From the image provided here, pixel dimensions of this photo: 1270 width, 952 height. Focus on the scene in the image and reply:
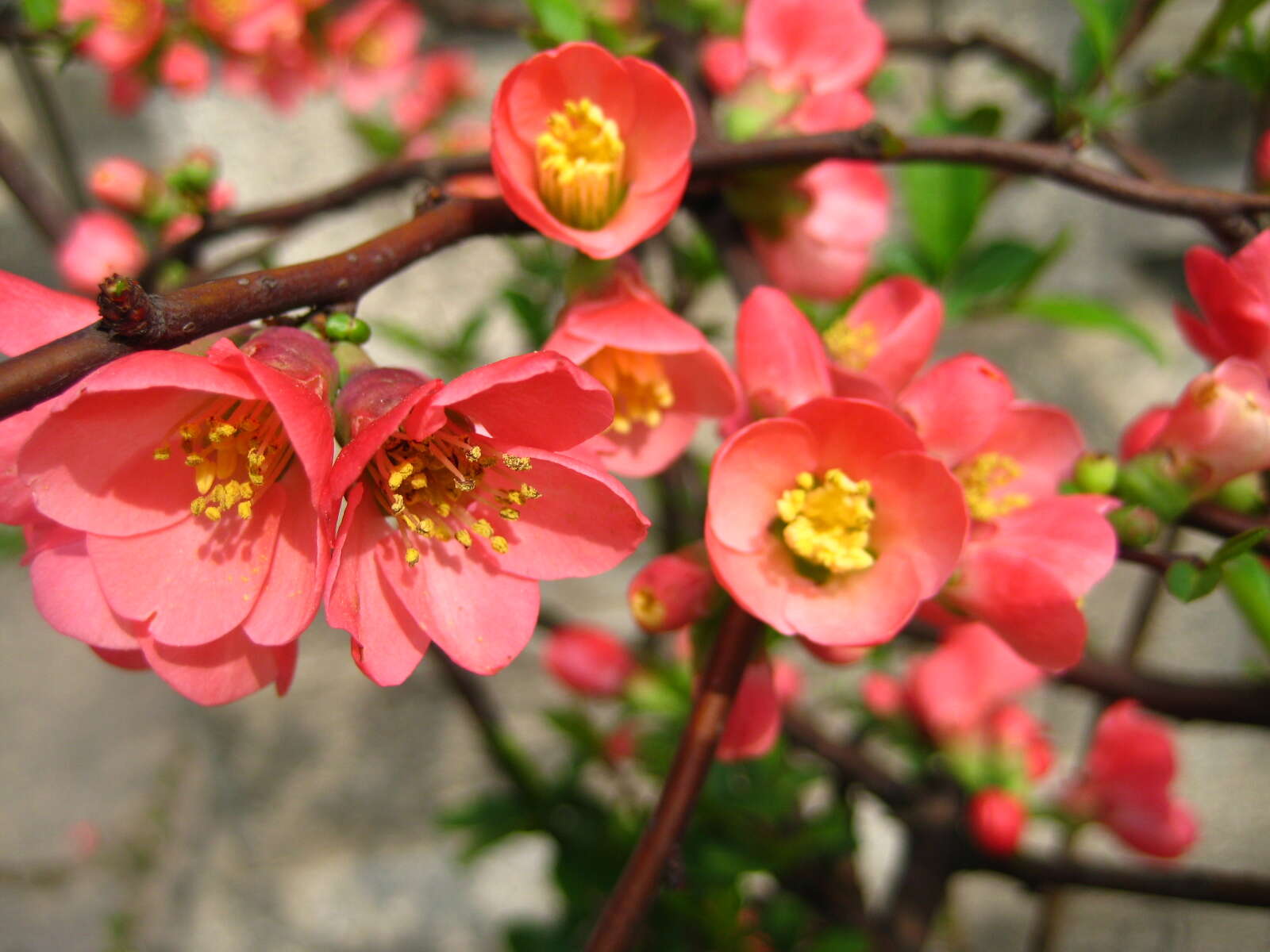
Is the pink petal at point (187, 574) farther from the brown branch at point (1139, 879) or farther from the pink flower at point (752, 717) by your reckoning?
the brown branch at point (1139, 879)

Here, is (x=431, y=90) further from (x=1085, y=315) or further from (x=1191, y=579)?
(x=1191, y=579)

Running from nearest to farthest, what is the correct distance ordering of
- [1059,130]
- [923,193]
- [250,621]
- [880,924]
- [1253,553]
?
[250,621] < [1253,553] < [1059,130] < [923,193] < [880,924]

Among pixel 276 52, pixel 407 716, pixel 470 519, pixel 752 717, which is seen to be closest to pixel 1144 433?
pixel 752 717

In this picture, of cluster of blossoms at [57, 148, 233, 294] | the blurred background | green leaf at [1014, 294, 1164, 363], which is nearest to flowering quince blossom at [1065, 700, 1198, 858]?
green leaf at [1014, 294, 1164, 363]

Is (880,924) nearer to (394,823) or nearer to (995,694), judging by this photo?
(995,694)

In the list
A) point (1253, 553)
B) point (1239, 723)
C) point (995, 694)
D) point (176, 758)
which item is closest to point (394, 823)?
point (176, 758)
